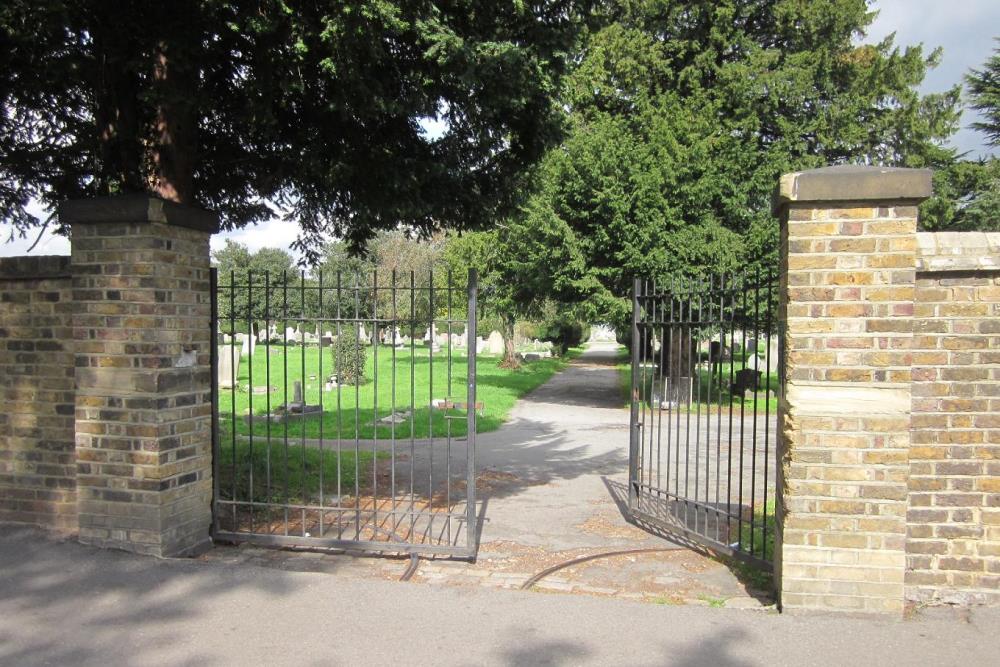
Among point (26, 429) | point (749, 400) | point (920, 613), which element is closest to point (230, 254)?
point (749, 400)

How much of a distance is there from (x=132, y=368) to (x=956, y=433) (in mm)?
5238

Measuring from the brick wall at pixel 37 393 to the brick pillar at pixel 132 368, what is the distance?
1.16 feet

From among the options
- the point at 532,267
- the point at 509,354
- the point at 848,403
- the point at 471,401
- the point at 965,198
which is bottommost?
the point at 509,354

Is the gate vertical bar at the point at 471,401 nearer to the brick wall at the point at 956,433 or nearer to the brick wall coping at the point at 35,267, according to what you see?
the brick wall at the point at 956,433

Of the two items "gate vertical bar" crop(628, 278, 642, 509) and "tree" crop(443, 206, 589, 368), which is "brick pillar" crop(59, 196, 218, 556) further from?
"tree" crop(443, 206, 589, 368)

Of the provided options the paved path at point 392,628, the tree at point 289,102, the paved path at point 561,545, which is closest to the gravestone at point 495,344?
the paved path at point 561,545

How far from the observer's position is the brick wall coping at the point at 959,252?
13.3ft

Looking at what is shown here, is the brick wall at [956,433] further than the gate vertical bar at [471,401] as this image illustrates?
No

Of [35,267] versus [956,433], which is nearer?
[956,433]

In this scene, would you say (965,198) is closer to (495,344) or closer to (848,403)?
(848,403)

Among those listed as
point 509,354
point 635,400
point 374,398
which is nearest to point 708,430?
point 635,400

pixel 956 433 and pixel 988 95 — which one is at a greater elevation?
pixel 988 95

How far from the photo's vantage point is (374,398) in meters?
7.36

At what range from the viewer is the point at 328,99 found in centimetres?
548
